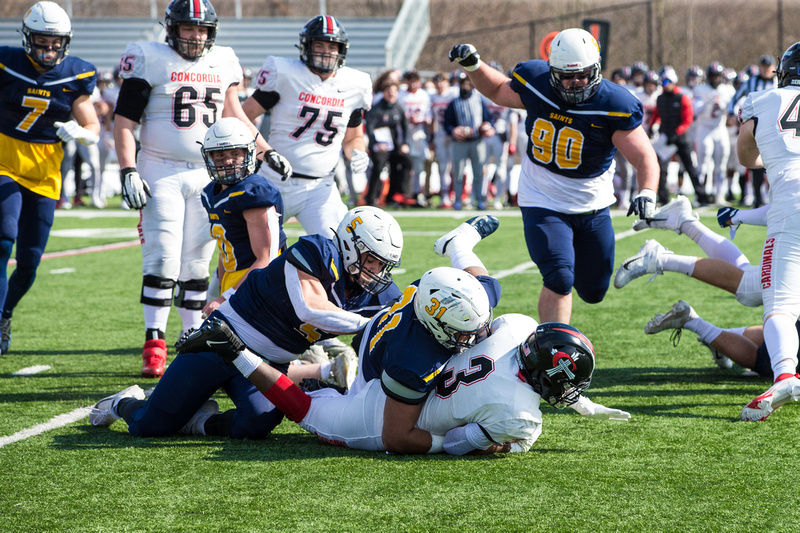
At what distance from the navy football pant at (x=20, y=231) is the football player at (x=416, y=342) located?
7.99ft

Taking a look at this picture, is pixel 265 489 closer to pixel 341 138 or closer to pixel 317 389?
pixel 317 389

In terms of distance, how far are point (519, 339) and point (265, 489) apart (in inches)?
44.4

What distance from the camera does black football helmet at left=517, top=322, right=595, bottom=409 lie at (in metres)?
3.34

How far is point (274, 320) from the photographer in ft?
12.9

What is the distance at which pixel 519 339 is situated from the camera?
11.9 ft

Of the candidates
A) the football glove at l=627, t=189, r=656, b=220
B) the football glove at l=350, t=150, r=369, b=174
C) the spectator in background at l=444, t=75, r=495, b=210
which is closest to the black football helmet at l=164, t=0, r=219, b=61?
the football glove at l=350, t=150, r=369, b=174

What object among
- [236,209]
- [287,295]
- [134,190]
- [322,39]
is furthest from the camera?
[322,39]

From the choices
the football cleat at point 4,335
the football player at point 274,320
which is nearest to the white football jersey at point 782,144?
the football player at point 274,320

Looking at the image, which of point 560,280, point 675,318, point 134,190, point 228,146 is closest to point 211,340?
point 228,146

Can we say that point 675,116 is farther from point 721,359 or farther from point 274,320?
point 274,320

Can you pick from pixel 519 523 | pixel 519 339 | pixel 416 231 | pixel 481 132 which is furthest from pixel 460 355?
pixel 481 132

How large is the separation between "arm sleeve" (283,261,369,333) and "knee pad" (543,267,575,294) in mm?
1318

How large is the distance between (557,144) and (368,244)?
5.28 ft

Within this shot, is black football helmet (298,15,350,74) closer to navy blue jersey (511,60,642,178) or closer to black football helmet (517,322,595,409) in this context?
navy blue jersey (511,60,642,178)
